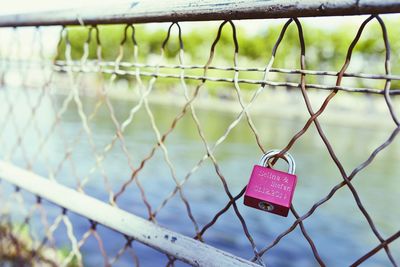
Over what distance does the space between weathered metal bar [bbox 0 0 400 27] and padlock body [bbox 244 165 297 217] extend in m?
0.34

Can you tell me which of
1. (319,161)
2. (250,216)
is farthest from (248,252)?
(319,161)

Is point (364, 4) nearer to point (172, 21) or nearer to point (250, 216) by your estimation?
point (172, 21)

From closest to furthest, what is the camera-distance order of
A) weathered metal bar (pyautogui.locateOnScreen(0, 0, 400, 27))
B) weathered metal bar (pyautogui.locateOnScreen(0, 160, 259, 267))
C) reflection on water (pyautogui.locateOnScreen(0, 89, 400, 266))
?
weathered metal bar (pyautogui.locateOnScreen(0, 0, 400, 27)), weathered metal bar (pyautogui.locateOnScreen(0, 160, 259, 267)), reflection on water (pyautogui.locateOnScreen(0, 89, 400, 266))

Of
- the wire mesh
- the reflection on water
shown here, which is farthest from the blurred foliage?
the wire mesh

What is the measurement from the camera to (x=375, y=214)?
24.4 ft

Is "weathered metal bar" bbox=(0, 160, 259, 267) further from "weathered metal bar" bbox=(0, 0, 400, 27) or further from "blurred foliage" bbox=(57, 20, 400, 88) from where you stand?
"blurred foliage" bbox=(57, 20, 400, 88)

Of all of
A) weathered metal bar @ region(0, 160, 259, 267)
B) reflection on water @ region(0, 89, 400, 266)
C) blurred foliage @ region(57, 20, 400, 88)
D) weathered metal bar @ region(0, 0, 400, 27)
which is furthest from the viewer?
blurred foliage @ region(57, 20, 400, 88)

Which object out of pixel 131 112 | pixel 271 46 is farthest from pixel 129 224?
pixel 271 46

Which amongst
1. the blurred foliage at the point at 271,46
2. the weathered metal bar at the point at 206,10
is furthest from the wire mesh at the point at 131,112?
the blurred foliage at the point at 271,46

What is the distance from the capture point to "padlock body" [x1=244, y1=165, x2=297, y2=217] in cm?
91

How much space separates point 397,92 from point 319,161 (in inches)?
469

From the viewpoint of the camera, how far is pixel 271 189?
92 centimetres

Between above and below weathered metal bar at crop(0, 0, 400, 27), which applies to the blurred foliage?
above

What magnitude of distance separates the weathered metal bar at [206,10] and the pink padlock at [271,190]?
13.2 inches
